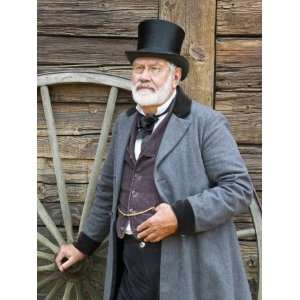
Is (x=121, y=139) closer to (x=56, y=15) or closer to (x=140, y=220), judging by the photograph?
(x=140, y=220)

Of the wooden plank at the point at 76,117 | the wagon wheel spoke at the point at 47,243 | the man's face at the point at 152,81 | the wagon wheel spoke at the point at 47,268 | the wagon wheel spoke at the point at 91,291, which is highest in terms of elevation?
the man's face at the point at 152,81

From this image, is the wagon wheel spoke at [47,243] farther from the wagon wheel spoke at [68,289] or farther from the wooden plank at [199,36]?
the wooden plank at [199,36]

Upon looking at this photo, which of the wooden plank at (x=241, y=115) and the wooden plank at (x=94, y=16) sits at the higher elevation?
the wooden plank at (x=94, y=16)

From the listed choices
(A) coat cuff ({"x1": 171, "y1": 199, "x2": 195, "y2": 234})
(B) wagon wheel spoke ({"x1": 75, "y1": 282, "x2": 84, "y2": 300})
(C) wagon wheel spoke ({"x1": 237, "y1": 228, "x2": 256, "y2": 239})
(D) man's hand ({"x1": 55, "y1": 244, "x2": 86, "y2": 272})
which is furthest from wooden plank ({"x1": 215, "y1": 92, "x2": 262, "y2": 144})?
(B) wagon wheel spoke ({"x1": 75, "y1": 282, "x2": 84, "y2": 300})

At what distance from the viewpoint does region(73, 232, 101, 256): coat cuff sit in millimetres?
2730

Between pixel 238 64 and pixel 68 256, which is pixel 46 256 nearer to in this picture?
pixel 68 256

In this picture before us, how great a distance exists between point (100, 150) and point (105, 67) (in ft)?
1.23

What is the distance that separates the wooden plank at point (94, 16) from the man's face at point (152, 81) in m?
0.53

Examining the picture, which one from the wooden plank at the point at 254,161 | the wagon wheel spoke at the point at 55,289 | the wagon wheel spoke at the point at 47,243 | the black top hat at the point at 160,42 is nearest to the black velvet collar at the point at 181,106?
the black top hat at the point at 160,42

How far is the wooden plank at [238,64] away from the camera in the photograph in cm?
290

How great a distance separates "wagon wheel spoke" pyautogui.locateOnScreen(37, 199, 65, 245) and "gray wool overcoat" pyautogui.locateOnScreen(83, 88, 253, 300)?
27.7 inches

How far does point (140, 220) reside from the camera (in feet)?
7.91

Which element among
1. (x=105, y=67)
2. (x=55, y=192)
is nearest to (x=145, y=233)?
(x=55, y=192)

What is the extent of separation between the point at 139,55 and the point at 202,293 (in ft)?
2.98
